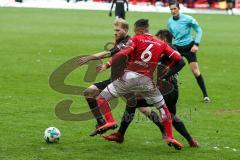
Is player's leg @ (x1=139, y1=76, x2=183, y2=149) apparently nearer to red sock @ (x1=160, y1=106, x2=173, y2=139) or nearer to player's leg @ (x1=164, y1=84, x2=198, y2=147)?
red sock @ (x1=160, y1=106, x2=173, y2=139)

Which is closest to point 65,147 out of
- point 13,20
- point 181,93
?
point 181,93

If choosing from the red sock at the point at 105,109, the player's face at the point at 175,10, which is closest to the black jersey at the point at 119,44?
the red sock at the point at 105,109

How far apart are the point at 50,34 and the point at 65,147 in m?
24.1

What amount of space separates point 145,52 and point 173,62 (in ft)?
1.69

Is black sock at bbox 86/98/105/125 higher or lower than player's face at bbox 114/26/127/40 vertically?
lower

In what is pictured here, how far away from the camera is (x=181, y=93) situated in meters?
18.2

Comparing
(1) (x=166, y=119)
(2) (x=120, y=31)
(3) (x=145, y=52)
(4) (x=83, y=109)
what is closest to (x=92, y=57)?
(2) (x=120, y=31)

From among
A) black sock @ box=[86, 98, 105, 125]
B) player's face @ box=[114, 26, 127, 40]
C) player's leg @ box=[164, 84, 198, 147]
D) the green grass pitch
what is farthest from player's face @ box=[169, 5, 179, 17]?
player's leg @ box=[164, 84, 198, 147]

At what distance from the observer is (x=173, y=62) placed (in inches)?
444

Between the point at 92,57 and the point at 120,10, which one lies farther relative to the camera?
the point at 120,10

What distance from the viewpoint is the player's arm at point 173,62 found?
11.2 meters

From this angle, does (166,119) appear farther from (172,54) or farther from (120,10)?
(120,10)

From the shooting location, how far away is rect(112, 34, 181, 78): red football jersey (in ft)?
36.4

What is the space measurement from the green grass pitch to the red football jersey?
1.40m
